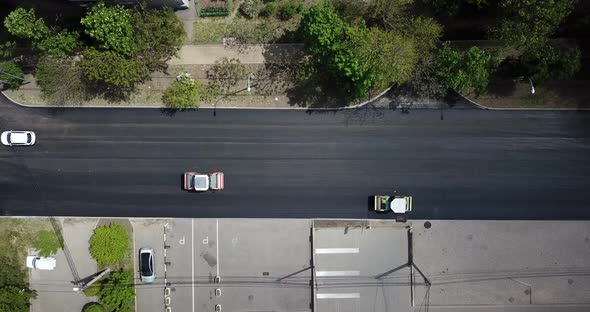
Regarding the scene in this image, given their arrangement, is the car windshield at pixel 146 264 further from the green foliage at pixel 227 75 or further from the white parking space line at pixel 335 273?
the green foliage at pixel 227 75

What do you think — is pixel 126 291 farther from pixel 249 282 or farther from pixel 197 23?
pixel 197 23

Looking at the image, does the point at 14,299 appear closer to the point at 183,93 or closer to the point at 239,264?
the point at 239,264

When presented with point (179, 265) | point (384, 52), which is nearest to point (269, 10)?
point (384, 52)

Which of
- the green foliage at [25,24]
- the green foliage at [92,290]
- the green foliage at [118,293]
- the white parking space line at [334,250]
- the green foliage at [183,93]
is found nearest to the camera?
the green foliage at [25,24]

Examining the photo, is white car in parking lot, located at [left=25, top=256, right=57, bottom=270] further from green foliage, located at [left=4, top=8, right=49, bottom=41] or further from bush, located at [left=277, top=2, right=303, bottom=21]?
bush, located at [left=277, top=2, right=303, bottom=21]

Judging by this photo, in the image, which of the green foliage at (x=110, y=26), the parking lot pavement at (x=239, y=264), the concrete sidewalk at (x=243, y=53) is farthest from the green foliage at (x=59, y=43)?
the parking lot pavement at (x=239, y=264)

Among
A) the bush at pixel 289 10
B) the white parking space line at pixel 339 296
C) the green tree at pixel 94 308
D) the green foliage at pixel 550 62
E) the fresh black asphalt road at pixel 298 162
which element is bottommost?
the green tree at pixel 94 308

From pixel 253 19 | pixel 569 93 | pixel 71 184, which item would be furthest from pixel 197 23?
pixel 569 93
